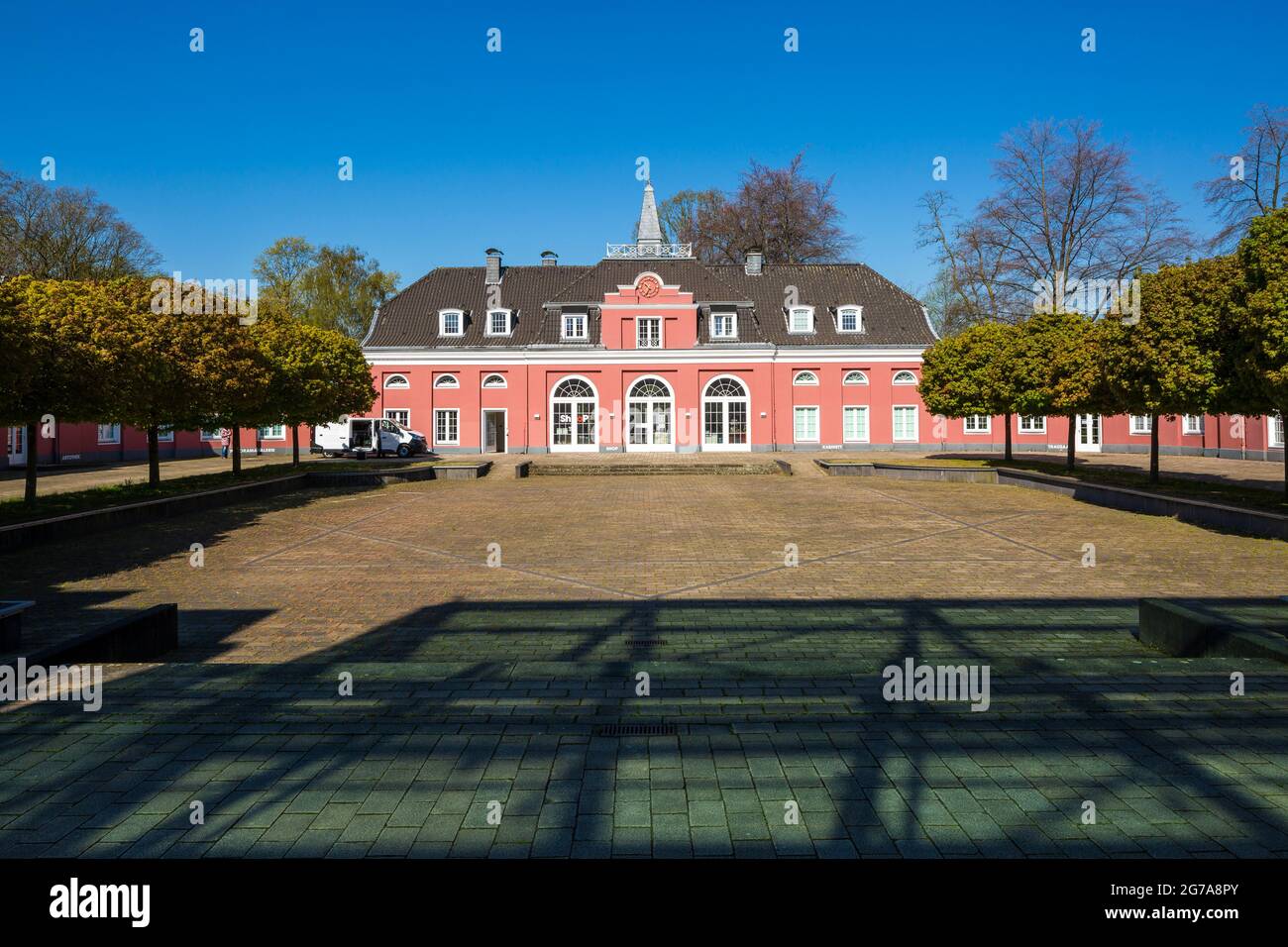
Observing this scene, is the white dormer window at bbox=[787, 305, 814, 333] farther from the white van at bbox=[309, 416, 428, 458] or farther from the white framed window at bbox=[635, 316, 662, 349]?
the white van at bbox=[309, 416, 428, 458]

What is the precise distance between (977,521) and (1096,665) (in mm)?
11784

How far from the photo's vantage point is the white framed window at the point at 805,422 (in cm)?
4431

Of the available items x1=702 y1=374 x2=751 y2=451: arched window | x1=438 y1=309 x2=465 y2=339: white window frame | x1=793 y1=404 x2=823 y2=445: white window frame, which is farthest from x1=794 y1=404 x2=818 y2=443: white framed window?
x1=438 y1=309 x2=465 y2=339: white window frame

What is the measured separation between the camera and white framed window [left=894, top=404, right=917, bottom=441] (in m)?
44.6

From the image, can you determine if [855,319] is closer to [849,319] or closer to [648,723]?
[849,319]

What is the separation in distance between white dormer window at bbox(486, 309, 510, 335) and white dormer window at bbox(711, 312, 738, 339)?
1127cm

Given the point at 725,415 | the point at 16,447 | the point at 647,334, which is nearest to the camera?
the point at 16,447

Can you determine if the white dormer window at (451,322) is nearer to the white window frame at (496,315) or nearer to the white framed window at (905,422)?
the white window frame at (496,315)

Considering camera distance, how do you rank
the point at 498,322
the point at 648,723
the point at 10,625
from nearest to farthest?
1. the point at 648,723
2. the point at 10,625
3. the point at 498,322

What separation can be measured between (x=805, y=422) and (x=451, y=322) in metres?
20.2

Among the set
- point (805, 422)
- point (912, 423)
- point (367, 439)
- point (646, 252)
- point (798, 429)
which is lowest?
point (367, 439)

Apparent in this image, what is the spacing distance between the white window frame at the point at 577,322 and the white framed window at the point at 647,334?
2787 millimetres

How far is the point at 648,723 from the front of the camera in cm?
452

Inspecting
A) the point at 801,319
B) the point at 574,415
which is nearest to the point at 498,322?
the point at 574,415
